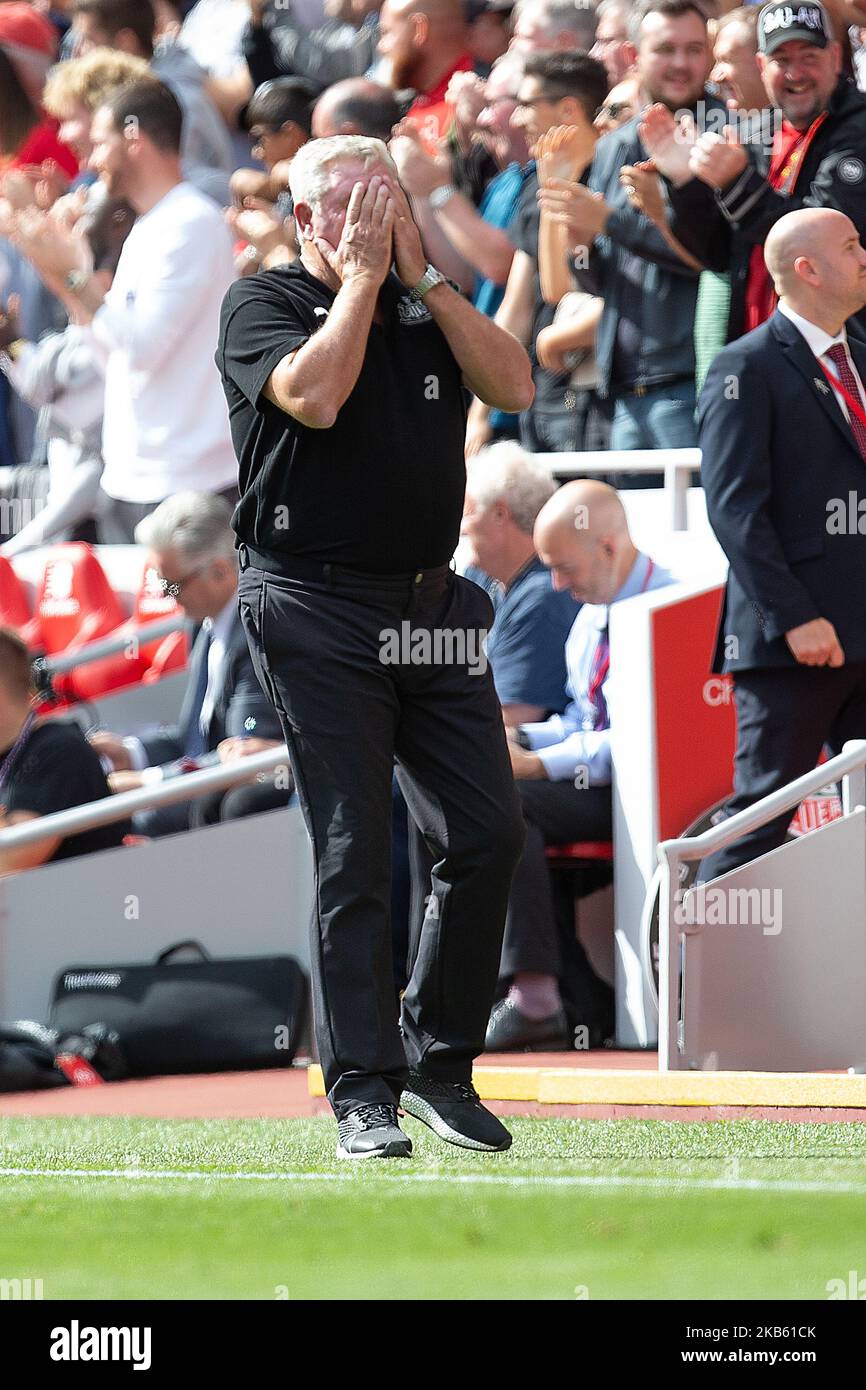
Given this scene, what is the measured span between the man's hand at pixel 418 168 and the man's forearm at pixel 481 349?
196 inches

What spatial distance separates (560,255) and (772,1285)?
6.47m

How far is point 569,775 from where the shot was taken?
817 cm

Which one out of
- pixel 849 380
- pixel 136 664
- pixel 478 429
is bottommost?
pixel 136 664

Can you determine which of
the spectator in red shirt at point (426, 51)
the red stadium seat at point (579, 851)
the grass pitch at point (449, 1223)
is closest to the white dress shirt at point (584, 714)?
the red stadium seat at point (579, 851)

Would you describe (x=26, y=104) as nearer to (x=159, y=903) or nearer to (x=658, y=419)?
(x=658, y=419)

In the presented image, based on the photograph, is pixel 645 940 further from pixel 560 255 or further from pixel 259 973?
pixel 560 255

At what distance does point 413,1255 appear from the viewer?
12.5 ft

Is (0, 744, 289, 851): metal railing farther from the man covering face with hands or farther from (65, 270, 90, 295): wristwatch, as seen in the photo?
(65, 270, 90, 295): wristwatch

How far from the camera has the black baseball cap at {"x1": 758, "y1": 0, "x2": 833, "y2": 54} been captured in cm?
789

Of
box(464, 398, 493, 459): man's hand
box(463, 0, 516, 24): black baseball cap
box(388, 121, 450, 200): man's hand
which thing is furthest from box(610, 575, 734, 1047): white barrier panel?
box(463, 0, 516, 24): black baseball cap

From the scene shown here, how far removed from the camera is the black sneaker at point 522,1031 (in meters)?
7.75

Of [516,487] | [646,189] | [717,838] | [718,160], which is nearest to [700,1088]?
[717,838]

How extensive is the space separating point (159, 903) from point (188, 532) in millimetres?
1624
